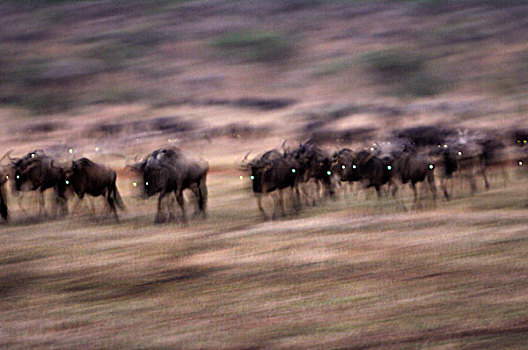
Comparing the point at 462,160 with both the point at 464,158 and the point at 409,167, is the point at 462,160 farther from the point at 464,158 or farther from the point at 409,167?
the point at 409,167

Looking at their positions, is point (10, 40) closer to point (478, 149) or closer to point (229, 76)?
point (229, 76)

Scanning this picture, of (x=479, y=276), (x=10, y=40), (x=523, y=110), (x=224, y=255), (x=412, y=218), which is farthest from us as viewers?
(x=10, y=40)

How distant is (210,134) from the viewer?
48750 millimetres

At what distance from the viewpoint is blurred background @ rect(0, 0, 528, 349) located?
33.0 ft

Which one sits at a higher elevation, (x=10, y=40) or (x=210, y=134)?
(x=10, y=40)

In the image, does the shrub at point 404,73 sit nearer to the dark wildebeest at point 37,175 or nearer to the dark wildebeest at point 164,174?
the dark wildebeest at point 164,174

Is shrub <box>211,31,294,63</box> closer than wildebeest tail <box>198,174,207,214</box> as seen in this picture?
No

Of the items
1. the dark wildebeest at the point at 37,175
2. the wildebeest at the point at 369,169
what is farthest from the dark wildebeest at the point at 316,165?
the dark wildebeest at the point at 37,175

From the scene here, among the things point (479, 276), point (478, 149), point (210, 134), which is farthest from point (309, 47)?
point (479, 276)

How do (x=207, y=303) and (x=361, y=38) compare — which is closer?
(x=207, y=303)

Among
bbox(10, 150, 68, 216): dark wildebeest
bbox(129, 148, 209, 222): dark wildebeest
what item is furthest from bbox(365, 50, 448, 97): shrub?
bbox(10, 150, 68, 216): dark wildebeest

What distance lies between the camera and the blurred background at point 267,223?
10047 mm

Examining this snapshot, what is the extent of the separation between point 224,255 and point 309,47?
7231 centimetres

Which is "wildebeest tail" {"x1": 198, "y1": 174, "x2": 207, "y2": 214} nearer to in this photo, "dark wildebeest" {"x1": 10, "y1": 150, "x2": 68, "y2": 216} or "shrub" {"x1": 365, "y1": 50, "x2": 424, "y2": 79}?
"dark wildebeest" {"x1": 10, "y1": 150, "x2": 68, "y2": 216}
